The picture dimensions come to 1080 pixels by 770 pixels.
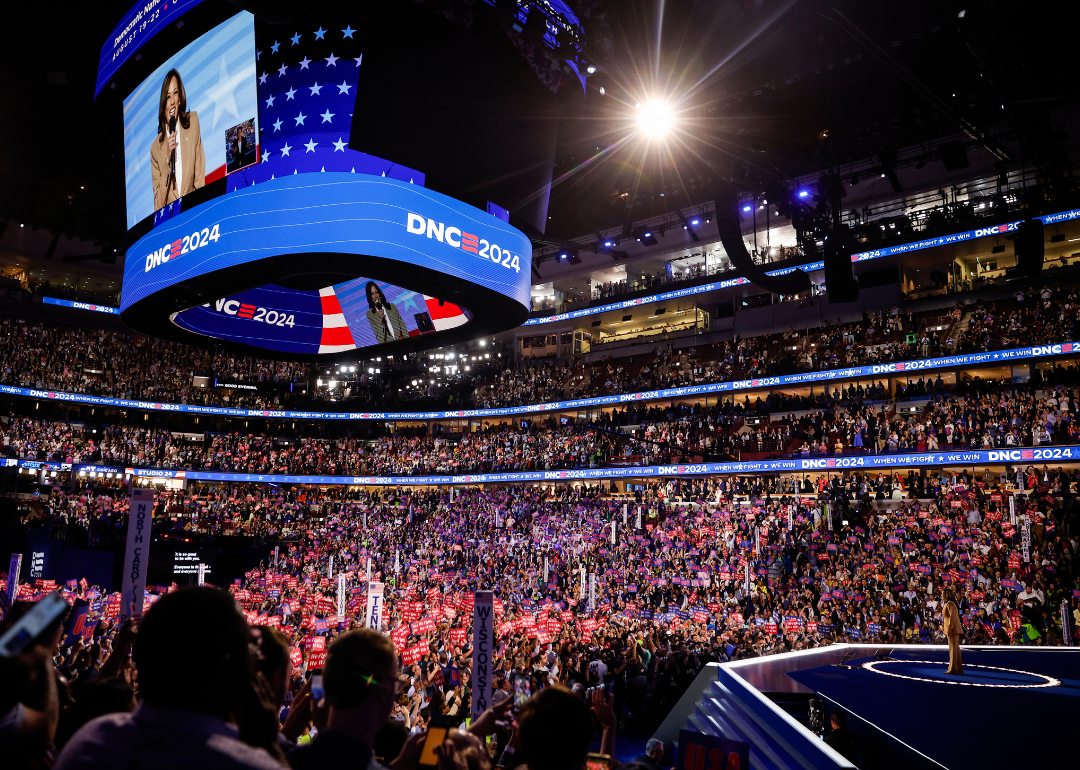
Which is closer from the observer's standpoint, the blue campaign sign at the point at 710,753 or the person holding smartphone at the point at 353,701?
the person holding smartphone at the point at 353,701

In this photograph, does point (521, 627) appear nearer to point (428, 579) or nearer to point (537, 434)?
point (428, 579)

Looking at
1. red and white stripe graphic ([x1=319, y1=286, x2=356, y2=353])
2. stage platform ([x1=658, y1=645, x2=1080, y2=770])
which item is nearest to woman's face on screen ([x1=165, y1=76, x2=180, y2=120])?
red and white stripe graphic ([x1=319, y1=286, x2=356, y2=353])

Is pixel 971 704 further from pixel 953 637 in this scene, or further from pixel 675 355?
pixel 675 355

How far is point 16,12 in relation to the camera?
17.0 m

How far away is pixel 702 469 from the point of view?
115 feet

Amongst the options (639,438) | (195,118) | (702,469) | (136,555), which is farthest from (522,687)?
(639,438)

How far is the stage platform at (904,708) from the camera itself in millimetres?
6125

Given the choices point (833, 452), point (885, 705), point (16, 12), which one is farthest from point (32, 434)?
point (885, 705)

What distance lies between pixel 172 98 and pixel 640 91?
36.1ft

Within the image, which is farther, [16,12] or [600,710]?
[16,12]

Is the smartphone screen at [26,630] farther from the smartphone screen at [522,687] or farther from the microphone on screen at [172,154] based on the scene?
Result: the microphone on screen at [172,154]

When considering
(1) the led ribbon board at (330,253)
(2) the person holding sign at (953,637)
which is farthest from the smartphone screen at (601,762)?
(2) the person holding sign at (953,637)

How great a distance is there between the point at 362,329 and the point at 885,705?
470 inches

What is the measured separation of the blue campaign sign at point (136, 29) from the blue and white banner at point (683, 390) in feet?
102
